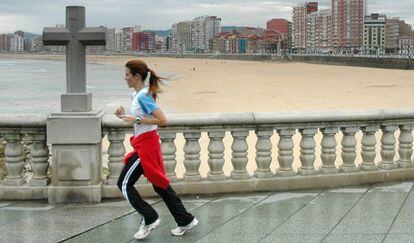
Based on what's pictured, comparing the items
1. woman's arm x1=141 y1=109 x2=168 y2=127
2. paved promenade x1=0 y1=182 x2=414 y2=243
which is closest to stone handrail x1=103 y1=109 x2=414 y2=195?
paved promenade x1=0 y1=182 x2=414 y2=243

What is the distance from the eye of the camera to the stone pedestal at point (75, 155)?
642 cm

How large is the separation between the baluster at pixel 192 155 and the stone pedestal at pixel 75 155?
1033 millimetres

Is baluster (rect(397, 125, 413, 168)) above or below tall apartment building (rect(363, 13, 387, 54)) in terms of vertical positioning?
below

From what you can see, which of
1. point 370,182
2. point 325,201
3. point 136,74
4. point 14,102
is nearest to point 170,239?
point 136,74

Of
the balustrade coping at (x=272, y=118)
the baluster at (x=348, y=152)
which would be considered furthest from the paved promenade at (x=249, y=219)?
the balustrade coping at (x=272, y=118)

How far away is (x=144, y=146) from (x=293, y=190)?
2534mm

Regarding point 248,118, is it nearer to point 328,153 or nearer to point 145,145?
point 328,153

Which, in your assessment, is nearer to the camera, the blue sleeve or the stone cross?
the blue sleeve

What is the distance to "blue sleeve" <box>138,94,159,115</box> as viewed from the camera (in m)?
5.18

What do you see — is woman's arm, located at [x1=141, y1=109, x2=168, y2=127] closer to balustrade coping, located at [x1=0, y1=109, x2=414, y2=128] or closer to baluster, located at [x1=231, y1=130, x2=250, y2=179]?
balustrade coping, located at [x1=0, y1=109, x2=414, y2=128]

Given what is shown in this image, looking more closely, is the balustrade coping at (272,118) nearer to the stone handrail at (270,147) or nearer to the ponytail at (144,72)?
the stone handrail at (270,147)

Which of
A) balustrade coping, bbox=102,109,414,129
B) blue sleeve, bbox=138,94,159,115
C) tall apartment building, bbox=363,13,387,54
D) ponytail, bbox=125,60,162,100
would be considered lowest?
balustrade coping, bbox=102,109,414,129

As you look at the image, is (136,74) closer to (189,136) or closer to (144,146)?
(144,146)

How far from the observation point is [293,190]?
7.09 m
